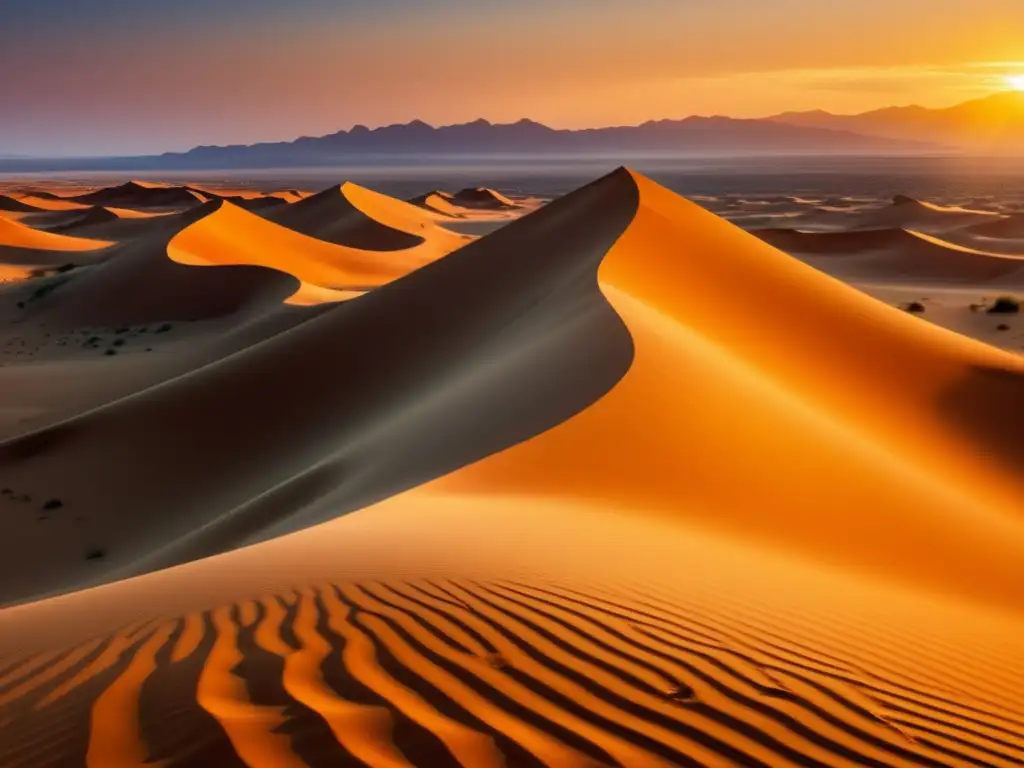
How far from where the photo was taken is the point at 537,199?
332ft

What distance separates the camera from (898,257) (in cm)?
4078

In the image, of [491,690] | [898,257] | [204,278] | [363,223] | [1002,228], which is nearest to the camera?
[491,690]

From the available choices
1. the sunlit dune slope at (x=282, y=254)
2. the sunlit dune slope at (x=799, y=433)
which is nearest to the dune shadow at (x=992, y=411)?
the sunlit dune slope at (x=799, y=433)

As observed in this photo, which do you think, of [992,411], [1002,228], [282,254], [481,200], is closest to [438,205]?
[481,200]

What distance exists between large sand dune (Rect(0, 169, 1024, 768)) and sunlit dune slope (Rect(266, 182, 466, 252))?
31686mm

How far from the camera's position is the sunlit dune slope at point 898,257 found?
36938 millimetres

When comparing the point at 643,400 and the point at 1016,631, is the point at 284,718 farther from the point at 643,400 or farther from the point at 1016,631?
the point at 643,400

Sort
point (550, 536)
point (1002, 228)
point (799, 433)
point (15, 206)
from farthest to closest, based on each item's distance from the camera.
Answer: point (15, 206), point (1002, 228), point (799, 433), point (550, 536)

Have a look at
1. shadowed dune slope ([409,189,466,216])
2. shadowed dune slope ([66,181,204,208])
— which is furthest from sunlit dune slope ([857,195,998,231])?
shadowed dune slope ([66,181,204,208])

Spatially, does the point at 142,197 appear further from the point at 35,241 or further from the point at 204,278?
the point at 204,278

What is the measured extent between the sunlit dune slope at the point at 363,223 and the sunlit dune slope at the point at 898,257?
17.8 m

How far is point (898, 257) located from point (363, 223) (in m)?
28.3

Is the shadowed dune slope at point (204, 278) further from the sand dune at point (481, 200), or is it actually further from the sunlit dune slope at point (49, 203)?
the sunlit dune slope at point (49, 203)

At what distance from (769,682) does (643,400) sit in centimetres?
528
